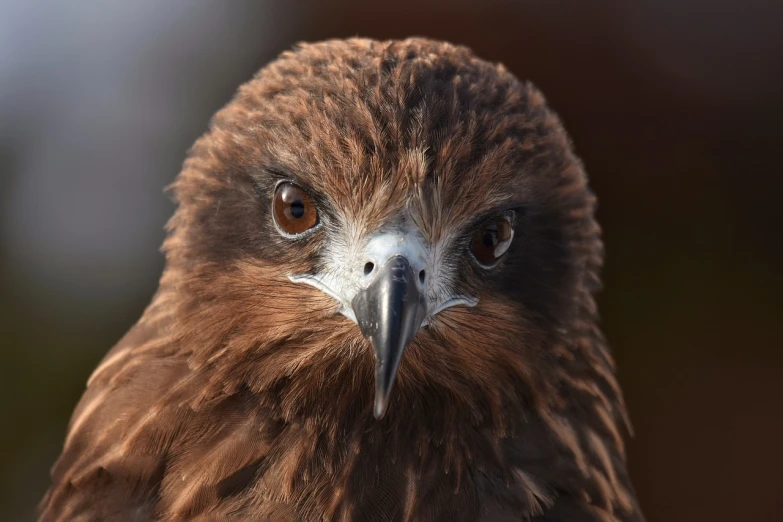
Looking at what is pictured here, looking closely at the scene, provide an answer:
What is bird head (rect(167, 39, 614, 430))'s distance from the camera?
2.00 m

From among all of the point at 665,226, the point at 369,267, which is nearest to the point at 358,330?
the point at 369,267

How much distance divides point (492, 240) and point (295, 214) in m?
0.46

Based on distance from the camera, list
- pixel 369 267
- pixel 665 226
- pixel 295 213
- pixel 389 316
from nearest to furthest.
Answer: pixel 389 316, pixel 369 267, pixel 295 213, pixel 665 226

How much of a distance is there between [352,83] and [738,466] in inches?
165

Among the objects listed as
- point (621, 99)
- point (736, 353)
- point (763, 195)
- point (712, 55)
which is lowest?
point (736, 353)

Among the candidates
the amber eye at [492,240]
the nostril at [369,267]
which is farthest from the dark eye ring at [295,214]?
the amber eye at [492,240]

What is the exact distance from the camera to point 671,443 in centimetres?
534

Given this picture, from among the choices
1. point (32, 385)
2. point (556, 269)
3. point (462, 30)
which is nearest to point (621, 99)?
point (462, 30)

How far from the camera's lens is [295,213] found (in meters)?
2.08

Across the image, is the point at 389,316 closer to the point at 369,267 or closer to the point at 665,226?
the point at 369,267

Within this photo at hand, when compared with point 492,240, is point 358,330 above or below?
below

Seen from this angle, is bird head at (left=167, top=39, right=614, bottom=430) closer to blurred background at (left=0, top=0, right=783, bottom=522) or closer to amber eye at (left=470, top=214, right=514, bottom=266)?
amber eye at (left=470, top=214, right=514, bottom=266)

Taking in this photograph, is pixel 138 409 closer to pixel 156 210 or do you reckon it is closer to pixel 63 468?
pixel 63 468

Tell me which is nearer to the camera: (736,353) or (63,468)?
(63,468)
